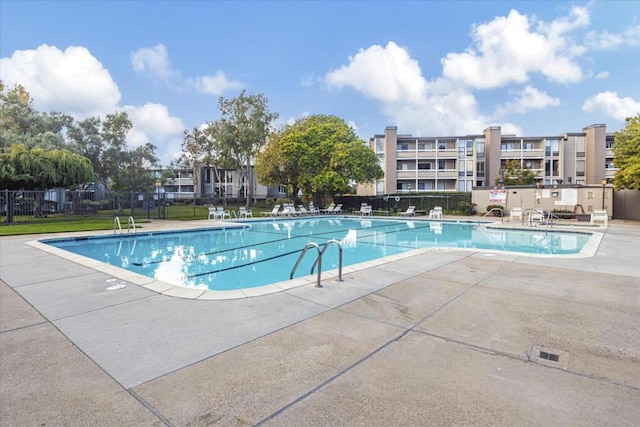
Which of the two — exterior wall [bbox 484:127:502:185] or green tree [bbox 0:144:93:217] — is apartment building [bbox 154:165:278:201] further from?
green tree [bbox 0:144:93:217]

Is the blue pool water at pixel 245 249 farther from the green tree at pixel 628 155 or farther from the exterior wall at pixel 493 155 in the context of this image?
the exterior wall at pixel 493 155

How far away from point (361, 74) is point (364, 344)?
23.6 m

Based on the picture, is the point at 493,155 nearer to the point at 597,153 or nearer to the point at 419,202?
the point at 597,153

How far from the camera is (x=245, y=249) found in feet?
37.3

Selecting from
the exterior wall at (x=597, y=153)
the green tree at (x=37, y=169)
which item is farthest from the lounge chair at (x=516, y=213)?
the exterior wall at (x=597, y=153)

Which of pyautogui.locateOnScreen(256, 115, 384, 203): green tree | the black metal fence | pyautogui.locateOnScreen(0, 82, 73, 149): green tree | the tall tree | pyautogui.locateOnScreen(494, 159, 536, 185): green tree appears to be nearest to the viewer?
the black metal fence

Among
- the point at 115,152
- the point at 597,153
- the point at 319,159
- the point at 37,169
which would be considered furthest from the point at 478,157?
the point at 37,169

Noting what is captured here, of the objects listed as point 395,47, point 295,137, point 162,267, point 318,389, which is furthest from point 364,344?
point 295,137

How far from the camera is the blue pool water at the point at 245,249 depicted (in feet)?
25.9

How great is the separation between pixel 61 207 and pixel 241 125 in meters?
15.0

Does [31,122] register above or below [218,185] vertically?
above

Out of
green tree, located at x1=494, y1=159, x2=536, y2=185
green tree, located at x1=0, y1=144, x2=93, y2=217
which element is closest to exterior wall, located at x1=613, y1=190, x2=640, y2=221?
green tree, located at x1=494, y1=159, x2=536, y2=185

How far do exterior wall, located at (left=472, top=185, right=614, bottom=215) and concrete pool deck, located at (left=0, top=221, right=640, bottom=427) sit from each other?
19599mm

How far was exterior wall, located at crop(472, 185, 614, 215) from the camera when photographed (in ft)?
69.2
